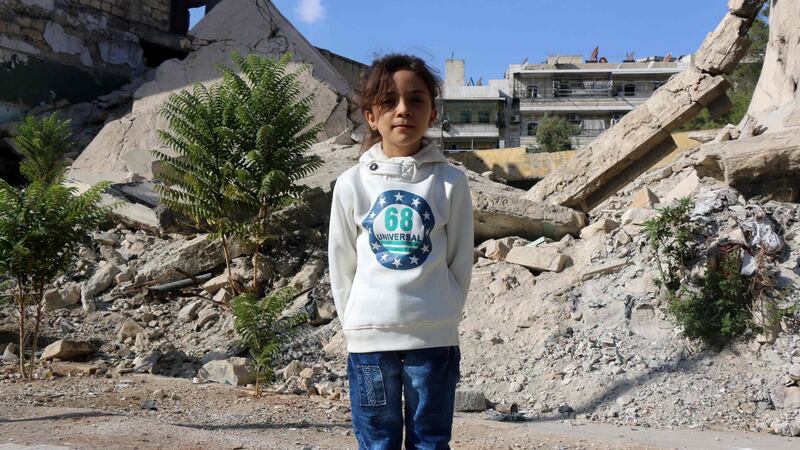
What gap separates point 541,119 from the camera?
42.7 metres

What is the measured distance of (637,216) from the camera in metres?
7.48

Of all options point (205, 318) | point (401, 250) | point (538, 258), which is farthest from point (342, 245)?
point (205, 318)

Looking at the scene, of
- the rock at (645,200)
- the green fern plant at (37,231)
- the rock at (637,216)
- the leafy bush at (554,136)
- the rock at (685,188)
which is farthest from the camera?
the leafy bush at (554,136)

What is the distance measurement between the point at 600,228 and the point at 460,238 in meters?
5.76

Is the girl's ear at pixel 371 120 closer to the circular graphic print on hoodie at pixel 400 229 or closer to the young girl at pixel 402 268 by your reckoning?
the young girl at pixel 402 268

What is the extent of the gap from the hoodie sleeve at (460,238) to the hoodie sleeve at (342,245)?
30 centimetres

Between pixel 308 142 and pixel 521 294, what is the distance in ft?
10.6

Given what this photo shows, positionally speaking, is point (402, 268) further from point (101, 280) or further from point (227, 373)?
point (101, 280)

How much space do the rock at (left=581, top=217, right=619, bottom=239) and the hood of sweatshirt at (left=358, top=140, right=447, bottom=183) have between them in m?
5.71

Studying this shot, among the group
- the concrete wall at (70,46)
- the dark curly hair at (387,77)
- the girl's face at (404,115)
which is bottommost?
the girl's face at (404,115)

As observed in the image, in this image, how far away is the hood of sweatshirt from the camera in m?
2.36

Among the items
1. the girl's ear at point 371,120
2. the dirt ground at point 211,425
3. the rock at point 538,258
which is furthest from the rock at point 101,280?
the girl's ear at point 371,120

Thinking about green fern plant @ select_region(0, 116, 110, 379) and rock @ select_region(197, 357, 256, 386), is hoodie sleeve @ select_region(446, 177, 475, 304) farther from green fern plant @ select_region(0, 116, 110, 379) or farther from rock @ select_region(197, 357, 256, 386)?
green fern plant @ select_region(0, 116, 110, 379)

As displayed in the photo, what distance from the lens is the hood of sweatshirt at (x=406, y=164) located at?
236 cm
